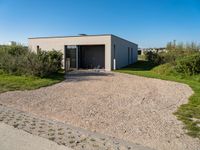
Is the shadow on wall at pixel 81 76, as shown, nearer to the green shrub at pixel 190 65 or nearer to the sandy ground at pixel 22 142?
the green shrub at pixel 190 65

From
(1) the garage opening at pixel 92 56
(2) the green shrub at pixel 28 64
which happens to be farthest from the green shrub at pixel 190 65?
(1) the garage opening at pixel 92 56

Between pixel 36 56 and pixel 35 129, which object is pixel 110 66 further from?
pixel 35 129

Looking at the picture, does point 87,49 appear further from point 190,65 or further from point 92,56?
point 190,65

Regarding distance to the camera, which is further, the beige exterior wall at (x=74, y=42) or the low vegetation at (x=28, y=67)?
the beige exterior wall at (x=74, y=42)

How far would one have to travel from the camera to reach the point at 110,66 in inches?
819

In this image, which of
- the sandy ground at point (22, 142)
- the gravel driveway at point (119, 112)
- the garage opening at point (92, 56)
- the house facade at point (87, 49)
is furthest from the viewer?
the garage opening at point (92, 56)

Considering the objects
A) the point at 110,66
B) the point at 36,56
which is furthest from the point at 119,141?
the point at 110,66

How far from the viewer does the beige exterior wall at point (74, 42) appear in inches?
817

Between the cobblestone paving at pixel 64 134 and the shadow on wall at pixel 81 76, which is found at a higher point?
the shadow on wall at pixel 81 76

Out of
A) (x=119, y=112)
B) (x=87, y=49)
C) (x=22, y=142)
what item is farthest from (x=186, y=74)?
(x=22, y=142)

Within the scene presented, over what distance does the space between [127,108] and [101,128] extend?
202 centimetres

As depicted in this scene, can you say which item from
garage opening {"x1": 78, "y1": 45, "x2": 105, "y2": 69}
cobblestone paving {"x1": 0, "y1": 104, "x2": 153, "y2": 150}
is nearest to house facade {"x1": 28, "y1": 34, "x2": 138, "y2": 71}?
garage opening {"x1": 78, "y1": 45, "x2": 105, "y2": 69}

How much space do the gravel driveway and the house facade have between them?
11.4 m

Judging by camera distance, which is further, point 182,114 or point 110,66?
point 110,66
